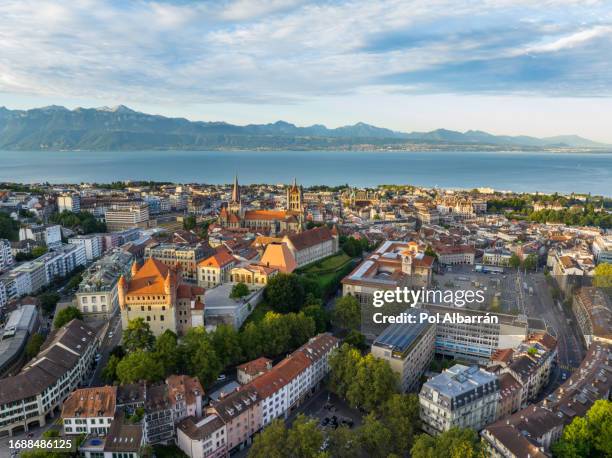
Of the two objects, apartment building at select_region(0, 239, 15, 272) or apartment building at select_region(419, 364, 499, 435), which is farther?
apartment building at select_region(0, 239, 15, 272)

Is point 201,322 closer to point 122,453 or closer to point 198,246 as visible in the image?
point 122,453

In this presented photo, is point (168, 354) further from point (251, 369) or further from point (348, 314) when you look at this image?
point (348, 314)

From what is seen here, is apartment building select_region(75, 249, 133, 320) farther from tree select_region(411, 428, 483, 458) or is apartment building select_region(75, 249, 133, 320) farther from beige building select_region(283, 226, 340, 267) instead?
tree select_region(411, 428, 483, 458)

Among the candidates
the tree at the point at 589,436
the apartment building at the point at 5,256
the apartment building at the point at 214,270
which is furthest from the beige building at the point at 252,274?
the apartment building at the point at 5,256

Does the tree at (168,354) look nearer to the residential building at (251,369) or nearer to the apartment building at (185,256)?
the residential building at (251,369)

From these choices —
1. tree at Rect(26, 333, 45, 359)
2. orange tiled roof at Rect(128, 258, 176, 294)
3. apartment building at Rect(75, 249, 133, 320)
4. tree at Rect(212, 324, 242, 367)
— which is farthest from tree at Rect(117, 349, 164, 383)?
apartment building at Rect(75, 249, 133, 320)

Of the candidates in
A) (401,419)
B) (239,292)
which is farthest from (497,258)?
(401,419)
